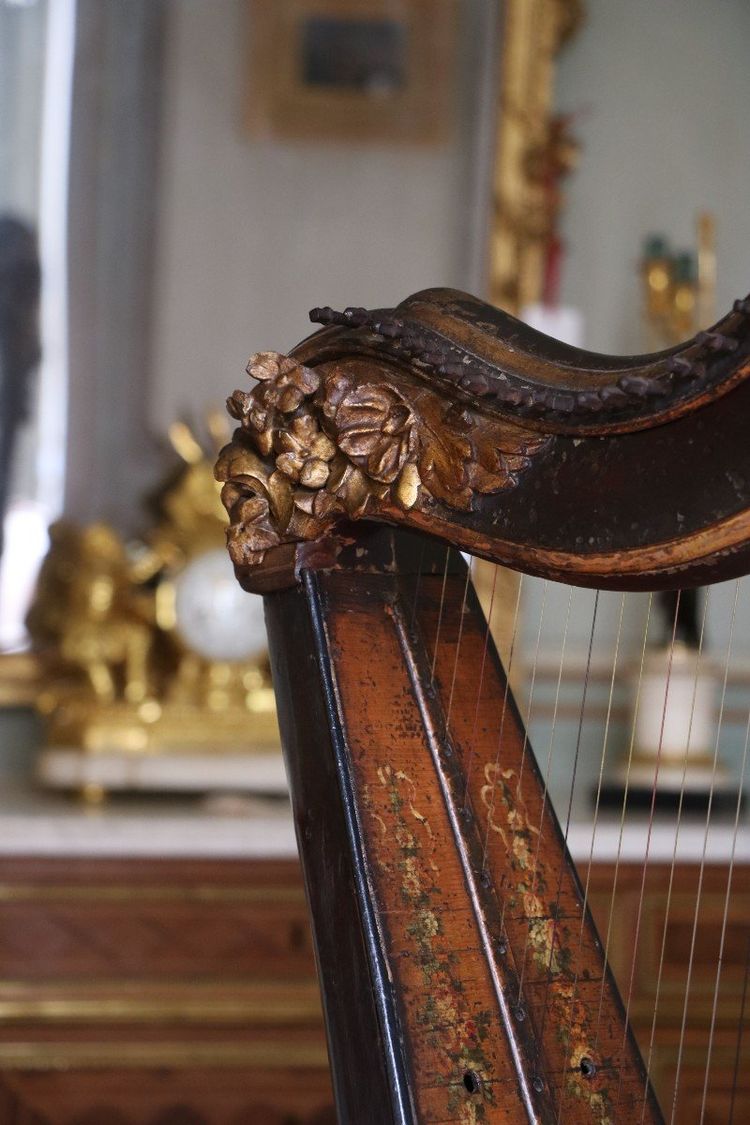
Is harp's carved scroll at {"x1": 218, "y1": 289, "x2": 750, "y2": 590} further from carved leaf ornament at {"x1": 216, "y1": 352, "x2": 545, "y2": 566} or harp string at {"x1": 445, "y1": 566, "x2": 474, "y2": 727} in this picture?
harp string at {"x1": 445, "y1": 566, "x2": 474, "y2": 727}

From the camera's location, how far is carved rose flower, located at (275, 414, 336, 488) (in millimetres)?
870

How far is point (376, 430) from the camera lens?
0.83 m

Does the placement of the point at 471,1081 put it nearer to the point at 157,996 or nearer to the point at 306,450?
the point at 306,450

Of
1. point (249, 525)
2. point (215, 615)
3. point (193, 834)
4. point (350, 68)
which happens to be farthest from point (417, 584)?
point (350, 68)

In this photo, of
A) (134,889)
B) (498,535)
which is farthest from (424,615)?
(134,889)

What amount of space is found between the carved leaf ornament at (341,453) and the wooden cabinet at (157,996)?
1.25 meters

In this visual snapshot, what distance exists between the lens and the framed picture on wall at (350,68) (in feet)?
8.39

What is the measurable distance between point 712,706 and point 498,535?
1.94 m

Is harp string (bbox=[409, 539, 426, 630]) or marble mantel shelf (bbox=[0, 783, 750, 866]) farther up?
harp string (bbox=[409, 539, 426, 630])

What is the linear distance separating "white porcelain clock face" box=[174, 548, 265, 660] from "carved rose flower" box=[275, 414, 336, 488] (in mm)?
1461

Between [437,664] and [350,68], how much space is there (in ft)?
6.13

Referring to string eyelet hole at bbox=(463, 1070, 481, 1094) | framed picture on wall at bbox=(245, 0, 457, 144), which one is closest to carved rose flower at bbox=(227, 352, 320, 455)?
string eyelet hole at bbox=(463, 1070, 481, 1094)

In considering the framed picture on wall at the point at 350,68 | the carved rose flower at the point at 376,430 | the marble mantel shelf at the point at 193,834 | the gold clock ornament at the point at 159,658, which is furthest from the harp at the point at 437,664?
the framed picture on wall at the point at 350,68

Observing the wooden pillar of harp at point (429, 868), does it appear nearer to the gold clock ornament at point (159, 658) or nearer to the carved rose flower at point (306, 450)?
the carved rose flower at point (306, 450)
